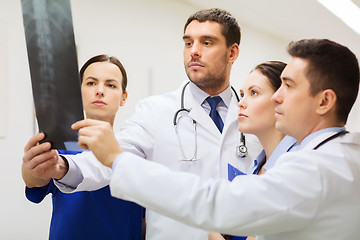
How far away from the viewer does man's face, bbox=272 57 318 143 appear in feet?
3.16

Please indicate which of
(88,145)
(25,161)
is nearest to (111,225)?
(25,161)

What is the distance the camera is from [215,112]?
1.62 m

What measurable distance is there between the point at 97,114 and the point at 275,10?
2446 millimetres

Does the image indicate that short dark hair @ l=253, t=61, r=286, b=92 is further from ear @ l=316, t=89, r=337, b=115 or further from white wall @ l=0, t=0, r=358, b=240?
white wall @ l=0, t=0, r=358, b=240

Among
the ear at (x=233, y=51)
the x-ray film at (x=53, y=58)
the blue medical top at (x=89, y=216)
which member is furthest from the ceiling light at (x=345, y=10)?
the x-ray film at (x=53, y=58)

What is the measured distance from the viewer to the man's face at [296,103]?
96cm

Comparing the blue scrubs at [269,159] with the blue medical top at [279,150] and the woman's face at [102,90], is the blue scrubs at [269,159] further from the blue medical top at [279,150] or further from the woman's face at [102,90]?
the woman's face at [102,90]

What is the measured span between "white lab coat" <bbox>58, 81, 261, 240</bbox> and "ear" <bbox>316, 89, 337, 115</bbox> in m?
0.56

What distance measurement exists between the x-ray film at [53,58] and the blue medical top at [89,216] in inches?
23.1

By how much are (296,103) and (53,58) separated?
1.92 ft

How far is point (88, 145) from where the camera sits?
3.01 feet

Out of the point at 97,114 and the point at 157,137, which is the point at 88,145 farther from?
the point at 97,114

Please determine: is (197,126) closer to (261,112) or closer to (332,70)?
(261,112)

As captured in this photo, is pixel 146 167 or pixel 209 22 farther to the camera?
pixel 209 22
